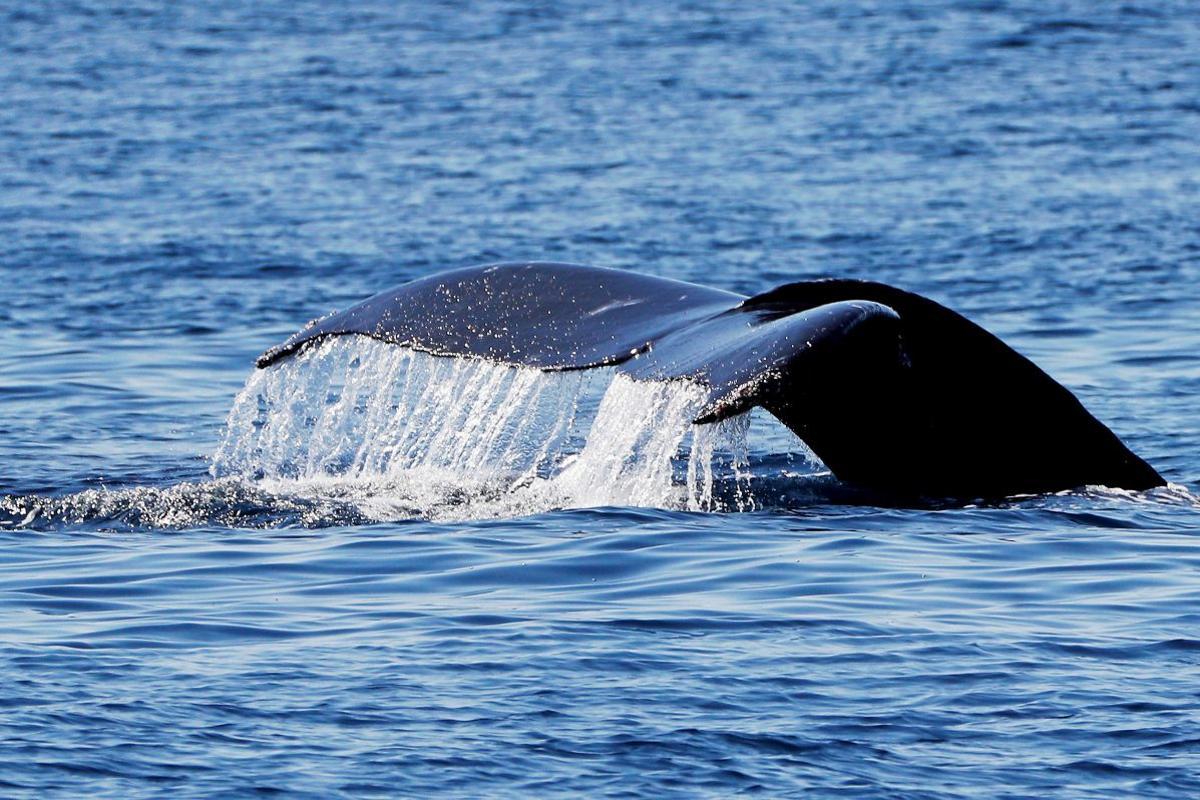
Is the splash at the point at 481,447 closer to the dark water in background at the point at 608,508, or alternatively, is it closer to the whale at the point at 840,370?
the whale at the point at 840,370

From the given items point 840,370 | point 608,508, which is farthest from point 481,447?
point 840,370

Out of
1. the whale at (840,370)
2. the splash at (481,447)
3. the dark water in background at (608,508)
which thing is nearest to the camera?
the dark water in background at (608,508)

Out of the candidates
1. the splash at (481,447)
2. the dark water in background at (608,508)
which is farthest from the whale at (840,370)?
the dark water in background at (608,508)

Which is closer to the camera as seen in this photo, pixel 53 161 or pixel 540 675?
pixel 540 675

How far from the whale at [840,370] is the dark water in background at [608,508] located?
0.22m

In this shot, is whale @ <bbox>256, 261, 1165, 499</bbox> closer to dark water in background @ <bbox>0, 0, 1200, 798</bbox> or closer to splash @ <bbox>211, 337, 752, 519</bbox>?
splash @ <bbox>211, 337, 752, 519</bbox>

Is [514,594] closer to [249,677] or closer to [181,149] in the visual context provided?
[249,677]

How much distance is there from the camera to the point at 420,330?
8164 mm

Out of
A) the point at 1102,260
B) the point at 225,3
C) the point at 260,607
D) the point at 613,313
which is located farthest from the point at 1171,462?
the point at 225,3

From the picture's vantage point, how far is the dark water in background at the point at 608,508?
5742 millimetres

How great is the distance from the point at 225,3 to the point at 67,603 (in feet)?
104

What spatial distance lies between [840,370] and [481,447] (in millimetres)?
2778

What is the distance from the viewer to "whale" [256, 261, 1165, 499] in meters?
7.55

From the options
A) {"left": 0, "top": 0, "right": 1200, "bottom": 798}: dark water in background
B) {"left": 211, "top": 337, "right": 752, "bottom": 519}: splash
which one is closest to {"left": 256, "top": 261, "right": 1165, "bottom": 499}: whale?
{"left": 211, "top": 337, "right": 752, "bottom": 519}: splash
